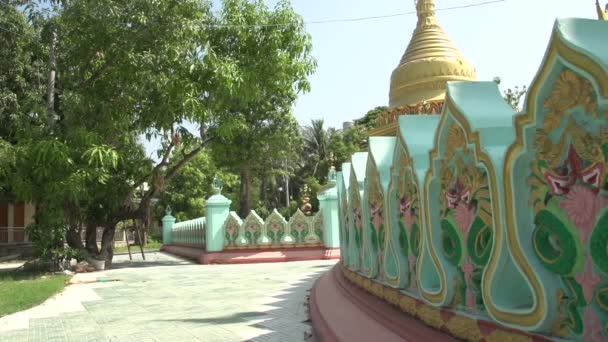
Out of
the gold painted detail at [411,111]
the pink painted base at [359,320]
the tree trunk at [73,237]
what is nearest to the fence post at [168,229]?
the tree trunk at [73,237]

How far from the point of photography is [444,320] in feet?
9.66

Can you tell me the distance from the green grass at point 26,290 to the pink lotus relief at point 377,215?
17.0 ft

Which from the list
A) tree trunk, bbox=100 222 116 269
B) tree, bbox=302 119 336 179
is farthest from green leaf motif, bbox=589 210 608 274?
tree, bbox=302 119 336 179

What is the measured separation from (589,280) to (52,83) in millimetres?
13253

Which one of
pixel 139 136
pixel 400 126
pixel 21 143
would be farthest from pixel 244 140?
pixel 400 126

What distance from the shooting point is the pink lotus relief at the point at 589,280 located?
194cm

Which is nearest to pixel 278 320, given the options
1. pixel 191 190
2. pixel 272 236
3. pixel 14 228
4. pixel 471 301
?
→ pixel 471 301

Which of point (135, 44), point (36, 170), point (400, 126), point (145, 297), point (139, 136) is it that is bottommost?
point (145, 297)

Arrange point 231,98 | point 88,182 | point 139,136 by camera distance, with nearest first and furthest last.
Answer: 1. point 88,182
2. point 231,98
3. point 139,136

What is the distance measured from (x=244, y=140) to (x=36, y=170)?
7.18 meters

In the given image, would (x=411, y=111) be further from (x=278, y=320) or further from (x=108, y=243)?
(x=108, y=243)

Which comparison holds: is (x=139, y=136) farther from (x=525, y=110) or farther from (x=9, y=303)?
(x=525, y=110)

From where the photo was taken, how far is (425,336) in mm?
3086

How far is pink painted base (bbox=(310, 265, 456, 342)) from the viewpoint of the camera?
10.9 feet
